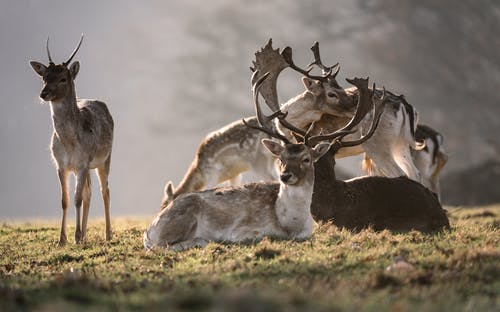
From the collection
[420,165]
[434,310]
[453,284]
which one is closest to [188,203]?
[453,284]

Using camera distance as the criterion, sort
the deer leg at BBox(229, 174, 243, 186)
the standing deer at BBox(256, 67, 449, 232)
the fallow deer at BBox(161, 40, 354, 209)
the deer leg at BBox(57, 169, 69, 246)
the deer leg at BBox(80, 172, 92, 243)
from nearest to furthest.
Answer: the standing deer at BBox(256, 67, 449, 232), the deer leg at BBox(57, 169, 69, 246), the deer leg at BBox(80, 172, 92, 243), the fallow deer at BBox(161, 40, 354, 209), the deer leg at BBox(229, 174, 243, 186)

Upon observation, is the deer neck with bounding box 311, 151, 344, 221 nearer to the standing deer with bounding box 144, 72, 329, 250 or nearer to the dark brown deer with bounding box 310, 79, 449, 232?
the dark brown deer with bounding box 310, 79, 449, 232

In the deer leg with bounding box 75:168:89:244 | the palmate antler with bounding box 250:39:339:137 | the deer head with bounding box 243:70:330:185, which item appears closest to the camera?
the deer head with bounding box 243:70:330:185

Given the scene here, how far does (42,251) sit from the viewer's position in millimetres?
10297

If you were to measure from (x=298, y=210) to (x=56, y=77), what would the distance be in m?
4.80

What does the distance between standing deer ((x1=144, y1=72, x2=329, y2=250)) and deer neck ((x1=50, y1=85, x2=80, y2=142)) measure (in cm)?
304

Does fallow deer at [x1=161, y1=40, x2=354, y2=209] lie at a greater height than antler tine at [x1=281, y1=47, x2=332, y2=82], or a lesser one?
lesser

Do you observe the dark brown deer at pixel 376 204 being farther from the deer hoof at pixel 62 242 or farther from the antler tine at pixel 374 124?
the deer hoof at pixel 62 242

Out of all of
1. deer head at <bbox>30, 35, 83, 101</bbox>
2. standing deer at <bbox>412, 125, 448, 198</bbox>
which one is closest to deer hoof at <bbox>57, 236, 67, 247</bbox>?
deer head at <bbox>30, 35, 83, 101</bbox>

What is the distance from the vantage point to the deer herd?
360 inches

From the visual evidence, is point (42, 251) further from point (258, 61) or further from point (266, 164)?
point (266, 164)

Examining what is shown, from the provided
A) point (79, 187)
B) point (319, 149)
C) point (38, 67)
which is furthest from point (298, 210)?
point (38, 67)

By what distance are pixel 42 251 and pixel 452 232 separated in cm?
581

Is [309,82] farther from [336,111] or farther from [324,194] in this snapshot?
[324,194]
